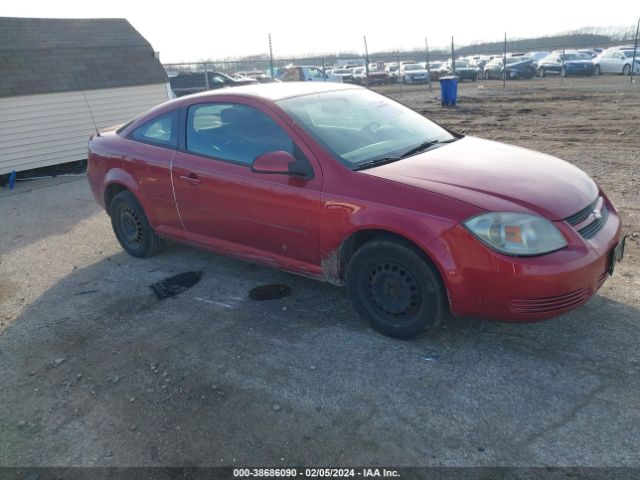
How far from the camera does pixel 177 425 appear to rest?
2.98 metres

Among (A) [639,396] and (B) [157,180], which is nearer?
(A) [639,396]

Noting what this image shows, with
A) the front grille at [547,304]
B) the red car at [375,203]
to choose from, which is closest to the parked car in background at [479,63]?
the red car at [375,203]

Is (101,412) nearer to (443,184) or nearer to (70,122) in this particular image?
(443,184)

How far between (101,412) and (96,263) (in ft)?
9.41

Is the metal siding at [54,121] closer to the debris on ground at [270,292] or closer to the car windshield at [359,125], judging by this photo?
the debris on ground at [270,292]

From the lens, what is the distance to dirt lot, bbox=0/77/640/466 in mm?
2709

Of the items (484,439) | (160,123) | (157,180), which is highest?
(160,123)

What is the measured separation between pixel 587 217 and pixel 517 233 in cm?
62

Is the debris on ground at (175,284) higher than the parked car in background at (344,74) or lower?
lower

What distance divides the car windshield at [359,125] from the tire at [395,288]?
675 mm

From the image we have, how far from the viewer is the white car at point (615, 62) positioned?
89.3 ft

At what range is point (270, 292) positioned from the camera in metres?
4.54

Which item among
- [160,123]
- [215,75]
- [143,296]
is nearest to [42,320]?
[143,296]

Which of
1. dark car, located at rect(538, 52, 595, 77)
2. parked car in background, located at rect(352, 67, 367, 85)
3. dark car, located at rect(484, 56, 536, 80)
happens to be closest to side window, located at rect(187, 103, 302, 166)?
dark car, located at rect(538, 52, 595, 77)
